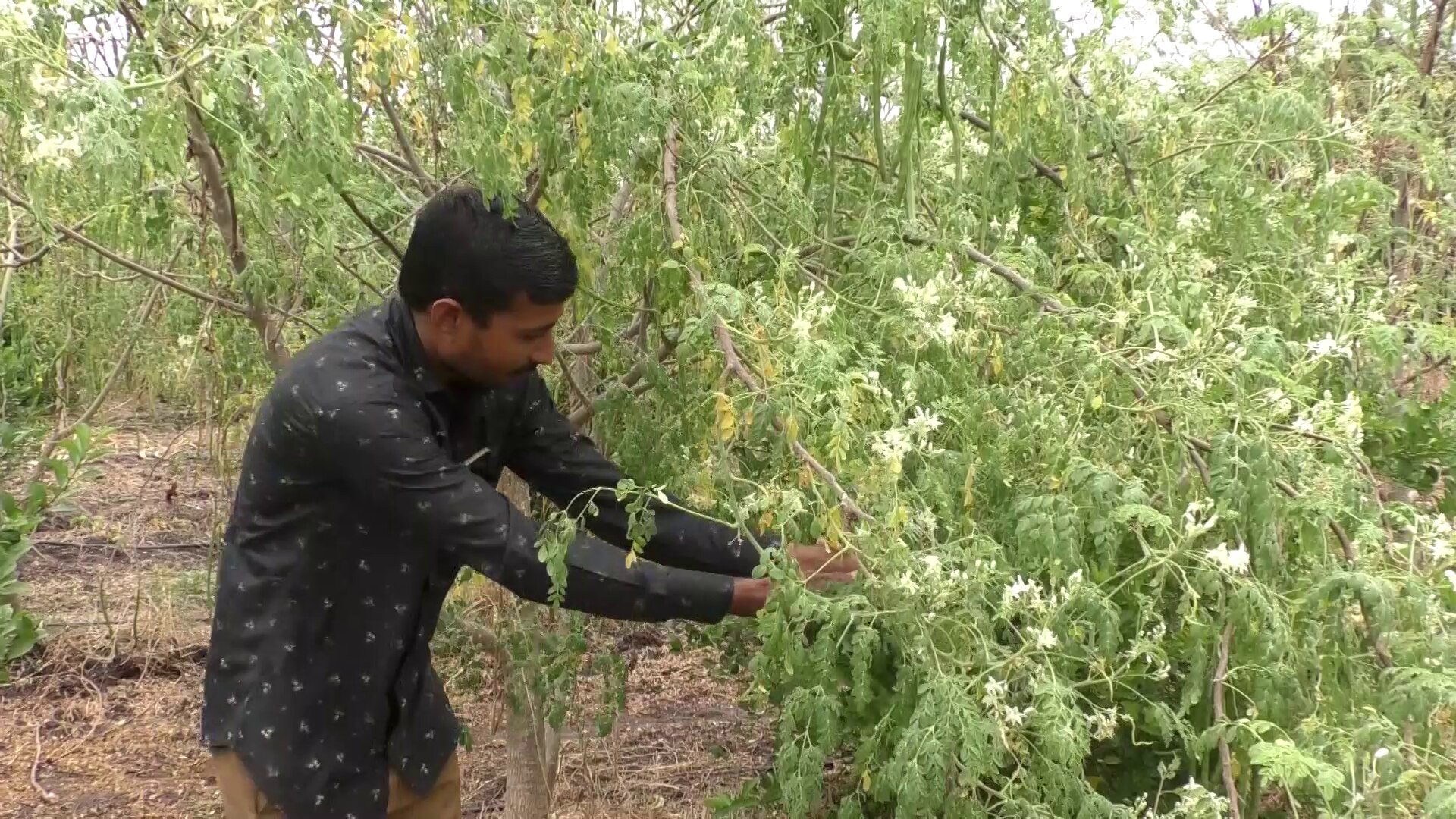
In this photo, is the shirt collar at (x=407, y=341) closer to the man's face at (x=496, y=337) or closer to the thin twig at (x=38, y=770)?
the man's face at (x=496, y=337)

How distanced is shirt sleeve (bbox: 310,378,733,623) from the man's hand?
0.02 m

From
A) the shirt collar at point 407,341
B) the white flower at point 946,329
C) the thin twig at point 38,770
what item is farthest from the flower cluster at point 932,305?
the thin twig at point 38,770

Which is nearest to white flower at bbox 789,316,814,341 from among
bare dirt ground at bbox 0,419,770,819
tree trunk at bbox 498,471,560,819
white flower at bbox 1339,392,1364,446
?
white flower at bbox 1339,392,1364,446

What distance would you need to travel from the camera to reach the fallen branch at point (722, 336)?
5.67 ft

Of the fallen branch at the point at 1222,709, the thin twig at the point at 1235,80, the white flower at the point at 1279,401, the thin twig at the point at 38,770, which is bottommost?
the thin twig at the point at 38,770

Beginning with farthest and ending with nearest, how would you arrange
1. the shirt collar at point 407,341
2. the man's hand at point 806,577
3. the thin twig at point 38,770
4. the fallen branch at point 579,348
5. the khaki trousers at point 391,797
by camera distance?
the thin twig at point 38,770, the fallen branch at point 579,348, the khaki trousers at point 391,797, the shirt collar at point 407,341, the man's hand at point 806,577

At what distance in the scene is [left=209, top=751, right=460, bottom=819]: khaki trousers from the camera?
2344mm

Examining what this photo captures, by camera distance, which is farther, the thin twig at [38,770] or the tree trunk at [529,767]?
the thin twig at [38,770]

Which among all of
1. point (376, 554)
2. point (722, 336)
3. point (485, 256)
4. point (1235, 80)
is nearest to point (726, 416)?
point (722, 336)

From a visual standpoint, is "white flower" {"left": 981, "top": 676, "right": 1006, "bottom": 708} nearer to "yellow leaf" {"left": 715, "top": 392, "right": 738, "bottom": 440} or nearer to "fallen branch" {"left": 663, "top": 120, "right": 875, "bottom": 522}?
"fallen branch" {"left": 663, "top": 120, "right": 875, "bottom": 522}

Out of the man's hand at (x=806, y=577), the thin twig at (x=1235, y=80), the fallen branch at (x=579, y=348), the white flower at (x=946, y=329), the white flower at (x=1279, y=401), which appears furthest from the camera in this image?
the fallen branch at (x=579, y=348)

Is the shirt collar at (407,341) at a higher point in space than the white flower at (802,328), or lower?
lower

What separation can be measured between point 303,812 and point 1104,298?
2057mm

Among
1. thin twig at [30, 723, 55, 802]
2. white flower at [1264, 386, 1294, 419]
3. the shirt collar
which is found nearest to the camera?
white flower at [1264, 386, 1294, 419]
